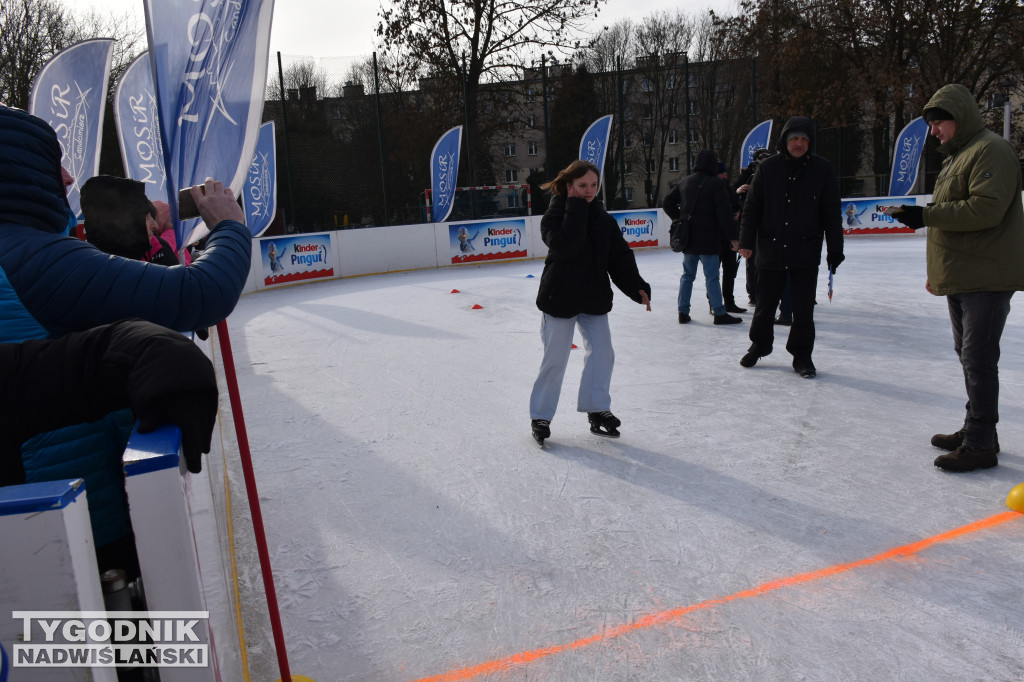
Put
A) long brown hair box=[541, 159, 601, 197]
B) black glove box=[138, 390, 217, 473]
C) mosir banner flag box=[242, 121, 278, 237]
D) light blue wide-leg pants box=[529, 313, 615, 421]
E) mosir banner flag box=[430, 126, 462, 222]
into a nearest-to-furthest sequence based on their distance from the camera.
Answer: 1. black glove box=[138, 390, 217, 473]
2. long brown hair box=[541, 159, 601, 197]
3. light blue wide-leg pants box=[529, 313, 615, 421]
4. mosir banner flag box=[242, 121, 278, 237]
5. mosir banner flag box=[430, 126, 462, 222]

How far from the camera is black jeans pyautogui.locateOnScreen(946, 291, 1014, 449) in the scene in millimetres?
3092

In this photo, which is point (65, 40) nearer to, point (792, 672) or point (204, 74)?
point (204, 74)

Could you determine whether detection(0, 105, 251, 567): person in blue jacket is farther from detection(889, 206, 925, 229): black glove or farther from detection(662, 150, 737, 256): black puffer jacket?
detection(662, 150, 737, 256): black puffer jacket

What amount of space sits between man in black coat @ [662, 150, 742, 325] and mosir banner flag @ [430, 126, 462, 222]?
8319 millimetres

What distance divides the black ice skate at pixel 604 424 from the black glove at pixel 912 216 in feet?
5.57

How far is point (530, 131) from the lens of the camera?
2094 cm

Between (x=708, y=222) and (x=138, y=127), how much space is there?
597 centimetres

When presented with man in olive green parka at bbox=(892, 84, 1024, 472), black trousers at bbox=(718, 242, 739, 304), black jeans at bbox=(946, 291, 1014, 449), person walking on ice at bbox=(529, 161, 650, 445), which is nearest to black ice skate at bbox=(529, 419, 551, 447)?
person walking on ice at bbox=(529, 161, 650, 445)

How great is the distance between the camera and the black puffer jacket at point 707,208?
6.80 m

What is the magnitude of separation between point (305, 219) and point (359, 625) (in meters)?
13.2

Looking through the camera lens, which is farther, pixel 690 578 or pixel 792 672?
pixel 690 578

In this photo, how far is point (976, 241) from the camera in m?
3.09

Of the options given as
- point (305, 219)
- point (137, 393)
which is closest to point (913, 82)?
point (305, 219)

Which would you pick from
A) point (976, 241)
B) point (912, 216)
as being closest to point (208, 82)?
point (912, 216)
